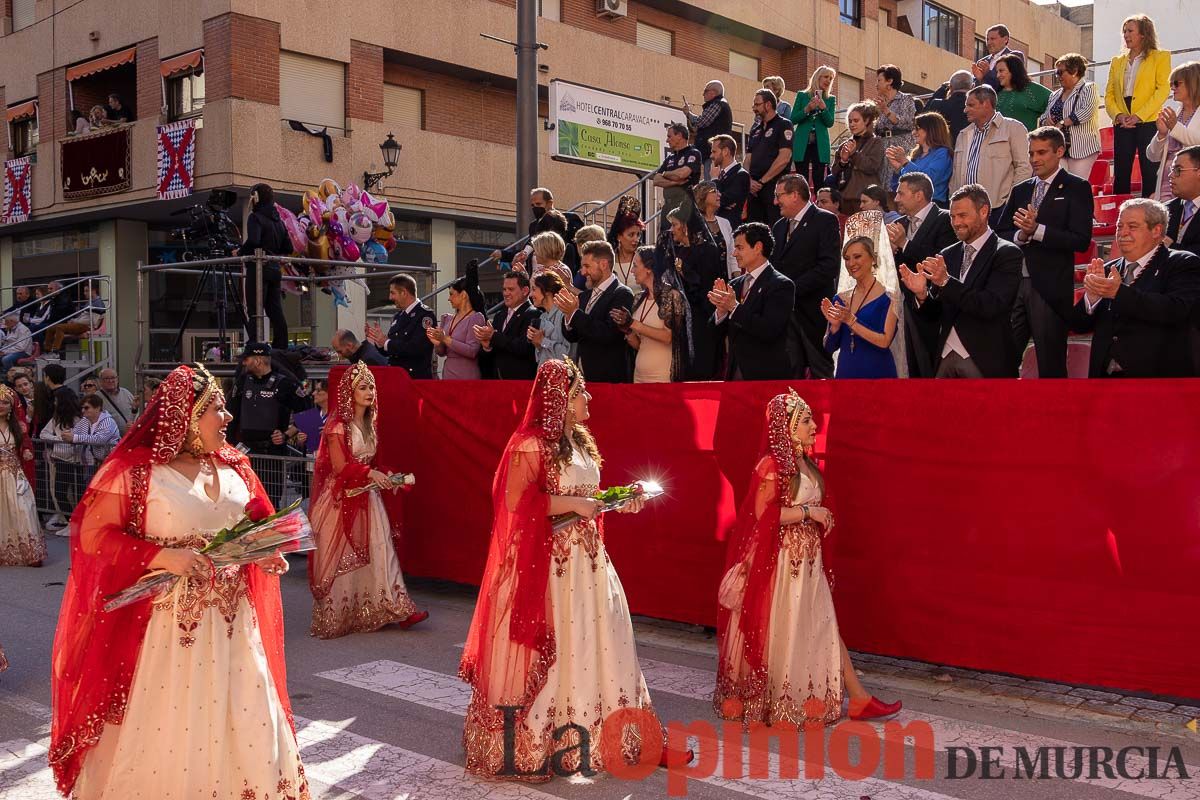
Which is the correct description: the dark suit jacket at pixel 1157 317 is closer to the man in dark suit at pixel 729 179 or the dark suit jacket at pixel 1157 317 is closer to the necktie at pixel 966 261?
the necktie at pixel 966 261

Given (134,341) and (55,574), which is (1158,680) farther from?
(134,341)

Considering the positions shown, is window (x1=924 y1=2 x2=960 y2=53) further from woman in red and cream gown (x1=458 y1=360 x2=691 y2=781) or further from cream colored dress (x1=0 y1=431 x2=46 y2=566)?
woman in red and cream gown (x1=458 y1=360 x2=691 y2=781)

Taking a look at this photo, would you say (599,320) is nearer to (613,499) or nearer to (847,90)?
(613,499)

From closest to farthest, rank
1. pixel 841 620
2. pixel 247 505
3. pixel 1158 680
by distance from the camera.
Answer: pixel 247 505, pixel 1158 680, pixel 841 620

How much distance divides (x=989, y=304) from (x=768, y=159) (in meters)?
5.61

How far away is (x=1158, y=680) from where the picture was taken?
20.1 feet

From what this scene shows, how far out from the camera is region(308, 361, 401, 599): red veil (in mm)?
8742

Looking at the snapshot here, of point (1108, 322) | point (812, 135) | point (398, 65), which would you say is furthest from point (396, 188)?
point (1108, 322)

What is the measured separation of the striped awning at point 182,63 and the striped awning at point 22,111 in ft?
16.8

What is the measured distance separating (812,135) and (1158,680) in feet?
27.9

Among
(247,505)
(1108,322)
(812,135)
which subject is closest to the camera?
(247,505)

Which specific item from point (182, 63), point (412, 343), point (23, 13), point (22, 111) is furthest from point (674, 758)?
point (23, 13)

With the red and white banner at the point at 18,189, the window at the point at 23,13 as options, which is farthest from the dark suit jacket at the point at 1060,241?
the window at the point at 23,13

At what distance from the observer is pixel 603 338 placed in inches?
350
